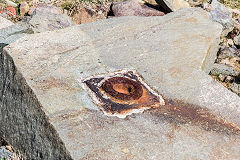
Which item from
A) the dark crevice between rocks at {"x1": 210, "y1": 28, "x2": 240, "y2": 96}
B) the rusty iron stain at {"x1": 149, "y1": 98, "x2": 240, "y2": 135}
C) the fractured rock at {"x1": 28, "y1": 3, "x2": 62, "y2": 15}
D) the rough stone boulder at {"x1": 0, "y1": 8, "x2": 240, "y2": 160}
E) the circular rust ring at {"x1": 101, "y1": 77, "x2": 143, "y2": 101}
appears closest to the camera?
the rough stone boulder at {"x1": 0, "y1": 8, "x2": 240, "y2": 160}

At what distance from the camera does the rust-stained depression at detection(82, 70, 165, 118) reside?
267cm

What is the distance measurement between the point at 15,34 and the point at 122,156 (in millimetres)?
2514

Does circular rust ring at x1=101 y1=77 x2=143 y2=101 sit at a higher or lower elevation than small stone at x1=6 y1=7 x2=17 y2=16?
higher

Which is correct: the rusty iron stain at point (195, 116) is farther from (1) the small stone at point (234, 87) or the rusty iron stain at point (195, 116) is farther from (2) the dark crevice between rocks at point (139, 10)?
(2) the dark crevice between rocks at point (139, 10)

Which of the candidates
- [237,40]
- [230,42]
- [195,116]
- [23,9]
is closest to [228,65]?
[230,42]

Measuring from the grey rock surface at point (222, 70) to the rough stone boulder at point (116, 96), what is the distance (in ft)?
3.94

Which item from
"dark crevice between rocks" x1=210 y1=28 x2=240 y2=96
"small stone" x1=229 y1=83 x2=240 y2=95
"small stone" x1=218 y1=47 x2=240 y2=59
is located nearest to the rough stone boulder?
"small stone" x1=229 y1=83 x2=240 y2=95

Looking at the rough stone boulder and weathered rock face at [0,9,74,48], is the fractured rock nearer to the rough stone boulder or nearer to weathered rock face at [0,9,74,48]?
weathered rock face at [0,9,74,48]

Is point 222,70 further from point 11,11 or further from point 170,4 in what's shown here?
point 11,11

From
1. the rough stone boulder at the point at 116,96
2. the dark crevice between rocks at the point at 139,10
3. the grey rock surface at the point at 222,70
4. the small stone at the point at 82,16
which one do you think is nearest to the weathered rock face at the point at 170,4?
the dark crevice between rocks at the point at 139,10

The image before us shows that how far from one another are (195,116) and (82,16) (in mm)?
3959

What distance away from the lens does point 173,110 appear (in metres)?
2.77

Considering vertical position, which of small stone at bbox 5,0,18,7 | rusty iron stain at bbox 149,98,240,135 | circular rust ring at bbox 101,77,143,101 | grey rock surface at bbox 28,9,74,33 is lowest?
small stone at bbox 5,0,18,7

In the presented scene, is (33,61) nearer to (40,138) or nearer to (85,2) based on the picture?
(40,138)
